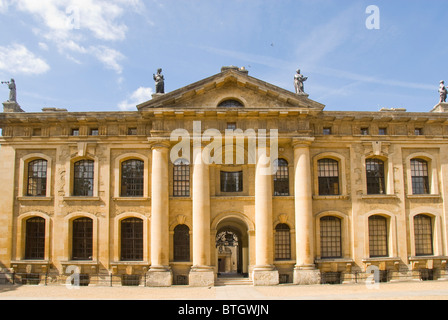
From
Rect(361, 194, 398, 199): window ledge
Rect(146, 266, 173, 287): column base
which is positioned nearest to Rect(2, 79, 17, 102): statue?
Rect(146, 266, 173, 287): column base

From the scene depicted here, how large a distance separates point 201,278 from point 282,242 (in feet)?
19.6

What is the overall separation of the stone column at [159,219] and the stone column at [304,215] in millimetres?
8326

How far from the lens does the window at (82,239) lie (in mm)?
29562

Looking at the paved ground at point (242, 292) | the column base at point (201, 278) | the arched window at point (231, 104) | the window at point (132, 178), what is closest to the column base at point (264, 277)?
the paved ground at point (242, 292)

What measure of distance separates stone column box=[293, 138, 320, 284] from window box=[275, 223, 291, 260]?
1123 millimetres

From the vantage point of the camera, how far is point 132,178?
3036 centimetres

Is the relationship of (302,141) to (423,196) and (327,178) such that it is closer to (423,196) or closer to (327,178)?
(327,178)

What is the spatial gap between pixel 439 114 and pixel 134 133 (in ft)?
68.8

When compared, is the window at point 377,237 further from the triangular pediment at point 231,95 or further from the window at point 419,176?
the triangular pediment at point 231,95

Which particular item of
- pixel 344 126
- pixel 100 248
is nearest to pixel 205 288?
pixel 100 248

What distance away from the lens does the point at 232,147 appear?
29828 mm

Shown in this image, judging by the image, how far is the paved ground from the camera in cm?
2155
